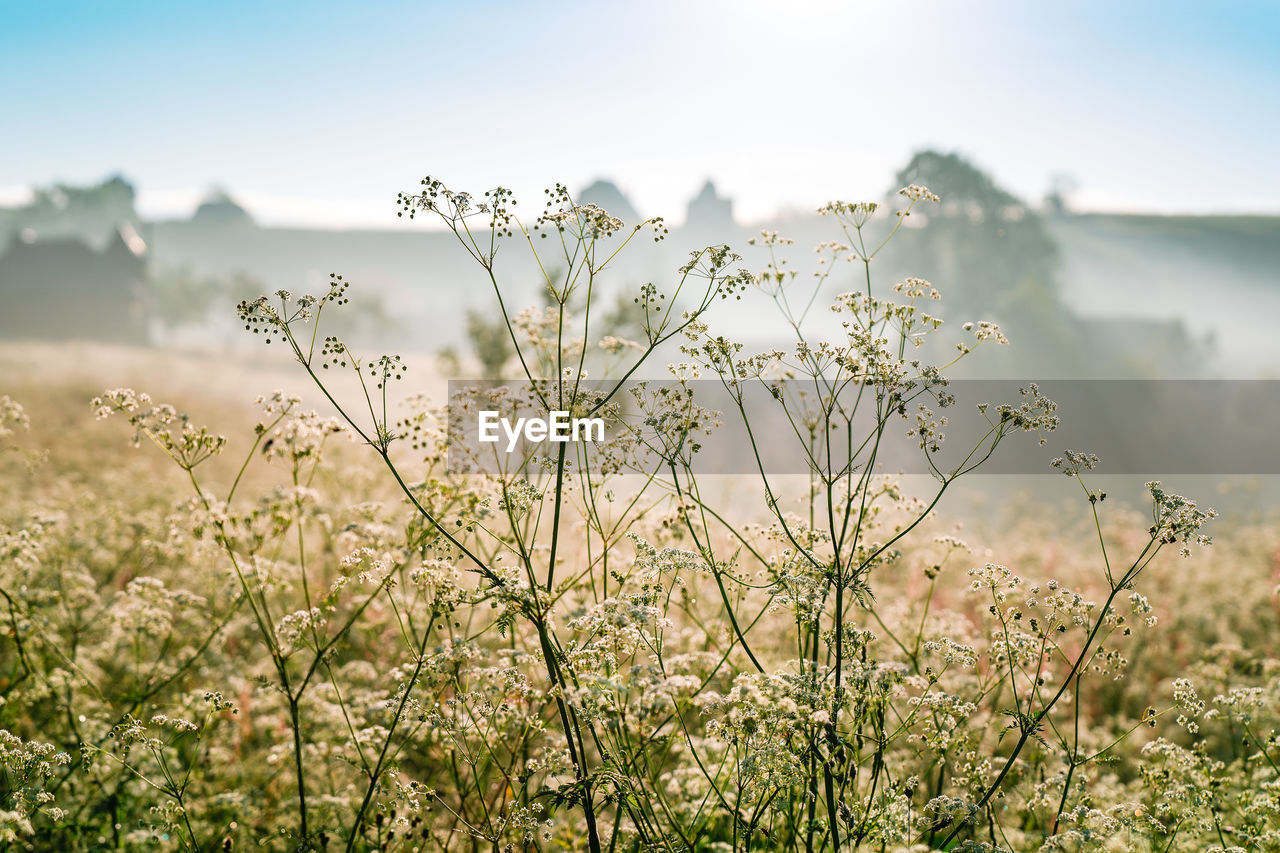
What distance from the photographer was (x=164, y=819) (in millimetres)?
3957

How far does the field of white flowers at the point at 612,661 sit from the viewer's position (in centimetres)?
359

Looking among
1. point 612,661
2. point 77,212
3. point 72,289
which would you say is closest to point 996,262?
point 612,661

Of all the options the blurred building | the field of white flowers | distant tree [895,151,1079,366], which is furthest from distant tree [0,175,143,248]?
the field of white flowers

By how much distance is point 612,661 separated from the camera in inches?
147

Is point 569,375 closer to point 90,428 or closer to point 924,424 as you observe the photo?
point 924,424

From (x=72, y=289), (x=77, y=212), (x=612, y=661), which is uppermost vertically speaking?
(x=77, y=212)

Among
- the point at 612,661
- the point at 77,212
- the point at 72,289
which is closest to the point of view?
the point at 612,661

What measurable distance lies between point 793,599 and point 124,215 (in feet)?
449

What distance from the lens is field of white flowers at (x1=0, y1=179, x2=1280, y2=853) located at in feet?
11.8

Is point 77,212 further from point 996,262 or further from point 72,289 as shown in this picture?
point 996,262

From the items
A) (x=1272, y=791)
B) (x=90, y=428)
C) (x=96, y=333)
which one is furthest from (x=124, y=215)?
(x=1272, y=791)

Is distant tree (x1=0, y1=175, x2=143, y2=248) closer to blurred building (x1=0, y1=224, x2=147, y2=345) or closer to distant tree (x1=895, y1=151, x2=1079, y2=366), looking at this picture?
blurred building (x1=0, y1=224, x2=147, y2=345)

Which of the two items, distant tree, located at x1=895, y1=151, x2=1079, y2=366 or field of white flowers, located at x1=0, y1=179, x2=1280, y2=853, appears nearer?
field of white flowers, located at x1=0, y1=179, x2=1280, y2=853

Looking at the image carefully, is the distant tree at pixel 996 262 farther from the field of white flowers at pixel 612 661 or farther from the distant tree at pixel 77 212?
the distant tree at pixel 77 212
